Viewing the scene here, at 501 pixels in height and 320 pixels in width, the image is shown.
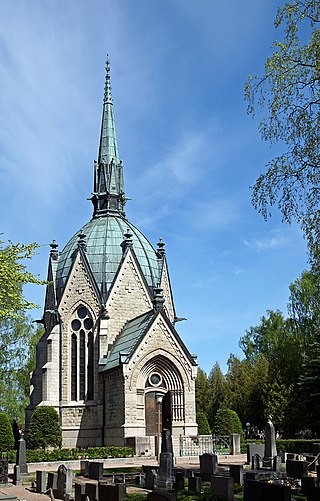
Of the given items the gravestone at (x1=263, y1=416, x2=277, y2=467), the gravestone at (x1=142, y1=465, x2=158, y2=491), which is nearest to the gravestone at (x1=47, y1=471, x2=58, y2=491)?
the gravestone at (x1=142, y1=465, x2=158, y2=491)

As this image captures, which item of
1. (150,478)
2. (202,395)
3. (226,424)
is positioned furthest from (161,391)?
(202,395)

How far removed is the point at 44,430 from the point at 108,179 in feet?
65.8

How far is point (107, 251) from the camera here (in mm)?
43969

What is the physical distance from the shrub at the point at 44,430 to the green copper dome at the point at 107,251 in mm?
8352

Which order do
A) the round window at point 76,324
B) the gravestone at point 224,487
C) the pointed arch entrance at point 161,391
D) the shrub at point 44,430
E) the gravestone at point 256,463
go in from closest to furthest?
the gravestone at point 224,487 < the gravestone at point 256,463 < the shrub at point 44,430 < the pointed arch entrance at point 161,391 < the round window at point 76,324

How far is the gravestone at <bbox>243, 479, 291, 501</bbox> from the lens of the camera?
448 inches

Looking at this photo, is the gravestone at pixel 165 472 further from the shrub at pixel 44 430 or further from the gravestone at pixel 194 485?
the shrub at pixel 44 430

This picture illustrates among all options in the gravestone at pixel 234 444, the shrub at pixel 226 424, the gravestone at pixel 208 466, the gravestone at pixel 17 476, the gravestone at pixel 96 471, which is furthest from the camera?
the shrub at pixel 226 424

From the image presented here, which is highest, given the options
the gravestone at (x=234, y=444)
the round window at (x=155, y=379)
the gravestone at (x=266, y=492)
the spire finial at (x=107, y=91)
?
the spire finial at (x=107, y=91)

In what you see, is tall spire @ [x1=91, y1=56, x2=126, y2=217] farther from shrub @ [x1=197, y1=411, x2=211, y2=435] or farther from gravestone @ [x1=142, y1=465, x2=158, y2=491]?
gravestone @ [x1=142, y1=465, x2=158, y2=491]

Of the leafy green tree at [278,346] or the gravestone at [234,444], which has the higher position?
the leafy green tree at [278,346]

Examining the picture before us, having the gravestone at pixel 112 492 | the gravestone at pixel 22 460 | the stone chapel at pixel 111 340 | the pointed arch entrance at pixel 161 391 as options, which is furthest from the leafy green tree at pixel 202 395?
the gravestone at pixel 112 492

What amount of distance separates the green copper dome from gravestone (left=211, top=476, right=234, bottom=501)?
2714cm

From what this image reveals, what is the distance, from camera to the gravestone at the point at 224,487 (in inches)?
608
